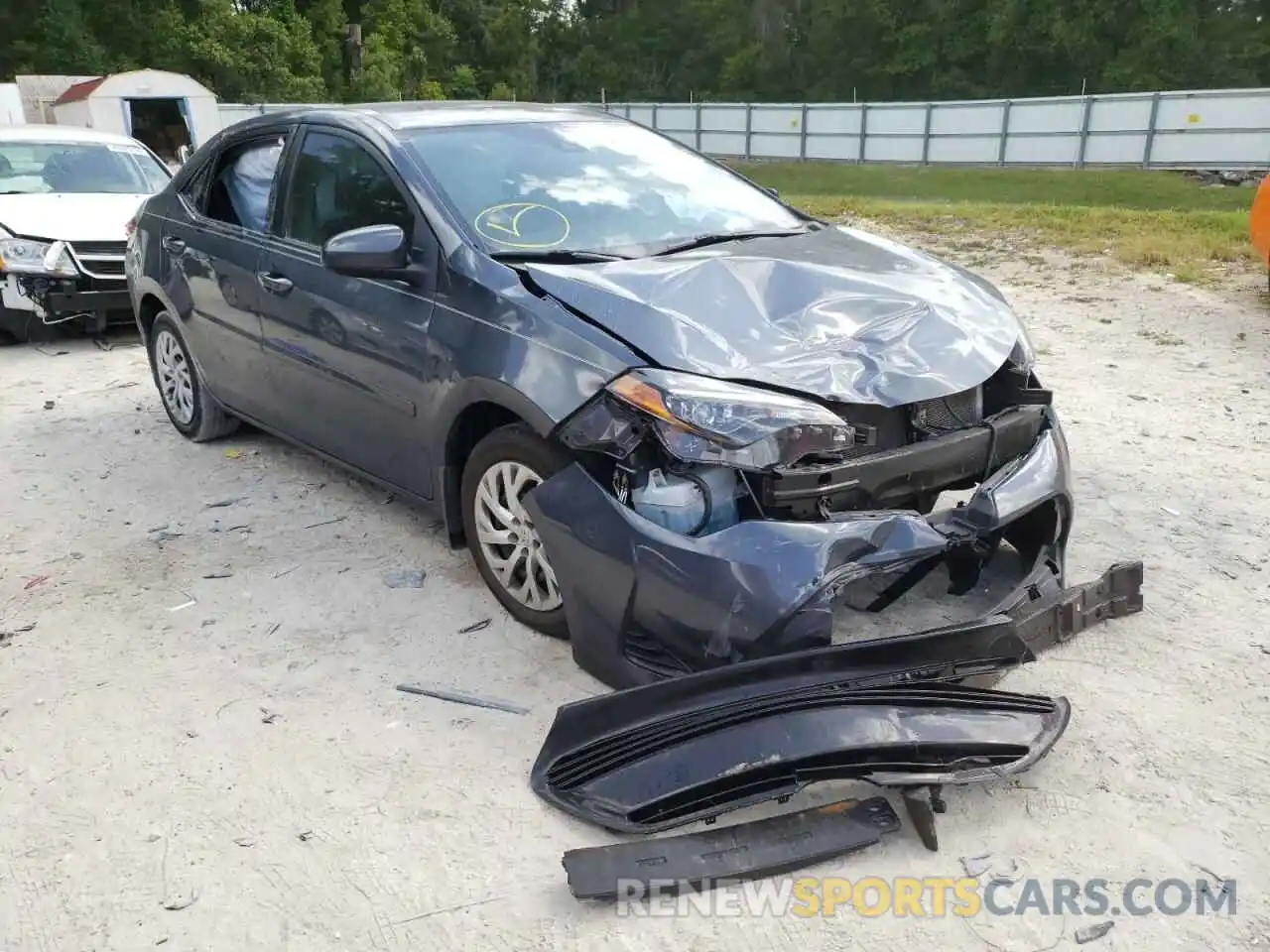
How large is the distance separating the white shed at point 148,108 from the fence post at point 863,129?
18697 mm

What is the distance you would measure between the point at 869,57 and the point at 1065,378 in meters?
60.0

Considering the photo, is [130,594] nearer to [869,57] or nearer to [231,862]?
[231,862]

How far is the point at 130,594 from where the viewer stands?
165 inches

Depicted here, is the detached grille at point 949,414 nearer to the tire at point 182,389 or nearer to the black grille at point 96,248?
the tire at point 182,389

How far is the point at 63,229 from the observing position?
8.26 metres

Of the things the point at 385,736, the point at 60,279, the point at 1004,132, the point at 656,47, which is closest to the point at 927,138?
the point at 1004,132

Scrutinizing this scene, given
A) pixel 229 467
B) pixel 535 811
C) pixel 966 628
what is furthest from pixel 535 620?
pixel 229 467

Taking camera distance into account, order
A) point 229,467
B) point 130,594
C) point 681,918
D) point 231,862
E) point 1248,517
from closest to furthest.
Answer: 1. point 681,918
2. point 231,862
3. point 130,594
4. point 1248,517
5. point 229,467

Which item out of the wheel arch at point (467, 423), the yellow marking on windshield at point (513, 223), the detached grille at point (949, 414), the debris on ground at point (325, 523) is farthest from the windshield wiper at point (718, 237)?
the debris on ground at point (325, 523)

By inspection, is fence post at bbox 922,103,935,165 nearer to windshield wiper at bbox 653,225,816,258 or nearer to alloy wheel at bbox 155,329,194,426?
alloy wheel at bbox 155,329,194,426

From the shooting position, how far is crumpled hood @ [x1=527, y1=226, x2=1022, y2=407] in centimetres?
311

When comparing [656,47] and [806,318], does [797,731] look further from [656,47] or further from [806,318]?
[656,47]

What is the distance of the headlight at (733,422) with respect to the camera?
9.48 feet

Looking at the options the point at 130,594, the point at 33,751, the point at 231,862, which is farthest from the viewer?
the point at 130,594
